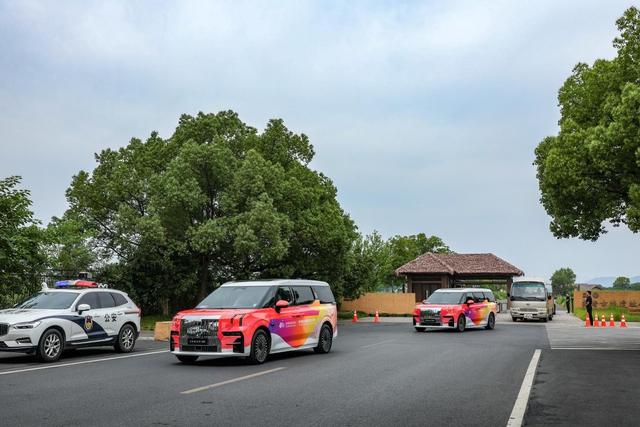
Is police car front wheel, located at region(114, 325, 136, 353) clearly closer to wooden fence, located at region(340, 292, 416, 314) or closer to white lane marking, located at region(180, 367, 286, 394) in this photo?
white lane marking, located at region(180, 367, 286, 394)

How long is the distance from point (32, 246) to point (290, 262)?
2034 centimetres

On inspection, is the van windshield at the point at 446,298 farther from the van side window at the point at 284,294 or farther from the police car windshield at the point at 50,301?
the police car windshield at the point at 50,301

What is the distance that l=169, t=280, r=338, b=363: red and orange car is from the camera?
13734 mm

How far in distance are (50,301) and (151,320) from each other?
20.4 metres

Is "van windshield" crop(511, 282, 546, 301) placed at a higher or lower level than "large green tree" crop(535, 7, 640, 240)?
lower

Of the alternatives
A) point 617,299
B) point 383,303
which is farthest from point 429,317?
point 617,299

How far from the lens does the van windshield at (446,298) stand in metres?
28.1

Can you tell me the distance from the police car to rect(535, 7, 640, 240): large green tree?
13.0 m

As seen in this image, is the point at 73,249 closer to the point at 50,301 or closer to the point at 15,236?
the point at 15,236

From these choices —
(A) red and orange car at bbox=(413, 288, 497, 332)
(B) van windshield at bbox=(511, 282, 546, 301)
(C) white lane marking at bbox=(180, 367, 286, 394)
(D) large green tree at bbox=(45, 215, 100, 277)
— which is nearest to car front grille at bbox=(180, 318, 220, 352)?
(C) white lane marking at bbox=(180, 367, 286, 394)

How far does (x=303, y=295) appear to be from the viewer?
54.0 feet

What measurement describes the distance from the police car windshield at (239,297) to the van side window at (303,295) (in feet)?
3.29

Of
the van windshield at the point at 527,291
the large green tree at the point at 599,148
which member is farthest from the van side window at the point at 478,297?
the van windshield at the point at 527,291

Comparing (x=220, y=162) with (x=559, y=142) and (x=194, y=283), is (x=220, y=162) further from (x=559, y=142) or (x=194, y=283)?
(x=559, y=142)
